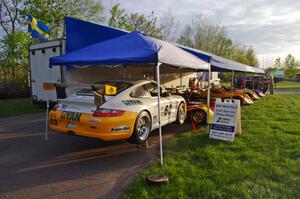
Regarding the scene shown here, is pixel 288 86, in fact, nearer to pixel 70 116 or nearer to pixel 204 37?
pixel 204 37

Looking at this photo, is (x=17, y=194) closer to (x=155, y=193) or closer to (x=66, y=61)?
(x=155, y=193)

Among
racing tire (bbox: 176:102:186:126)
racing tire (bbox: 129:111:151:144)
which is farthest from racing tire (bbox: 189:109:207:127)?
racing tire (bbox: 129:111:151:144)

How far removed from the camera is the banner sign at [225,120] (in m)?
5.60

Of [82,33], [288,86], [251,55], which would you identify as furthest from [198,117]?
[251,55]

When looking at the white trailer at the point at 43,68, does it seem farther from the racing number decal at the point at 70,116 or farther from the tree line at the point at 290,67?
the tree line at the point at 290,67

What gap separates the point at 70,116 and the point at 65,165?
1001 millimetres

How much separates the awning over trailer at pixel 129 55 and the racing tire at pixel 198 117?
72.6 inches

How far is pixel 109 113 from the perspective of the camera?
14.6 ft

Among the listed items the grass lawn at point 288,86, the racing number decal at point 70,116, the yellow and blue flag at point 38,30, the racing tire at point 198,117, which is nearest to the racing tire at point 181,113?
the racing tire at point 198,117

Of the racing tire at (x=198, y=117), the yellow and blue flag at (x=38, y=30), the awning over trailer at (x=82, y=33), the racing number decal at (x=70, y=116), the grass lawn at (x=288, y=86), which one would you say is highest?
the yellow and blue flag at (x=38, y=30)

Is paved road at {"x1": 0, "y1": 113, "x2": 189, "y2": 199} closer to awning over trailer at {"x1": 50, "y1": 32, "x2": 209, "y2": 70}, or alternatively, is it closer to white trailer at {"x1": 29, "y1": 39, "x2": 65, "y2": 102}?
awning over trailer at {"x1": 50, "y1": 32, "x2": 209, "y2": 70}

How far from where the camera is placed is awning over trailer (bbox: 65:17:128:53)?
819 centimetres

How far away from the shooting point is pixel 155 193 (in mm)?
3145

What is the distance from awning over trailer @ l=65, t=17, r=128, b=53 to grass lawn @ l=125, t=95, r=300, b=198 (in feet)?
16.7
